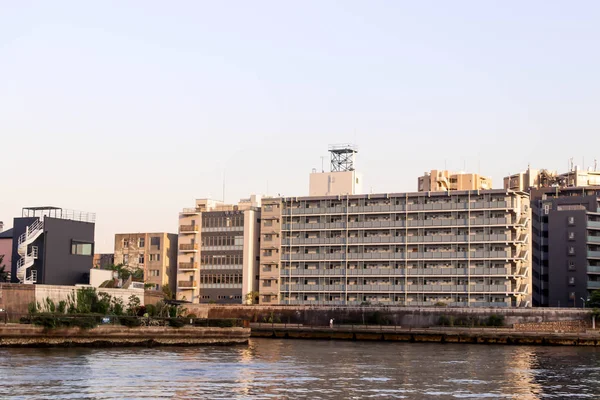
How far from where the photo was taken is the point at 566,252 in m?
171

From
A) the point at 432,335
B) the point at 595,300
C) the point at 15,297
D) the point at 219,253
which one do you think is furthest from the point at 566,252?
the point at 15,297

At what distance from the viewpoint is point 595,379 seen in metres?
76.4

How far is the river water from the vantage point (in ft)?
204

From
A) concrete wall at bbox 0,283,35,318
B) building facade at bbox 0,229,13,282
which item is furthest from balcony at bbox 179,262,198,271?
concrete wall at bbox 0,283,35,318

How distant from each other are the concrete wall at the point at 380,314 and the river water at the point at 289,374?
32045 millimetres

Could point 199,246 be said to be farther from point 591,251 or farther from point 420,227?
point 591,251

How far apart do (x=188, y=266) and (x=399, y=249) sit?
142 ft

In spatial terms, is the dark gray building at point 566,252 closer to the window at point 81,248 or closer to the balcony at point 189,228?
the balcony at point 189,228

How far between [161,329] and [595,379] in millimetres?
49673

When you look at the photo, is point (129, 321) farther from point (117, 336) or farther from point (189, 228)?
point (189, 228)

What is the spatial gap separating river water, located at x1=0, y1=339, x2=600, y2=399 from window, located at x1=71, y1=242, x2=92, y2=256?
26376 millimetres

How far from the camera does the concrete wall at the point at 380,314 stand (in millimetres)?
142250

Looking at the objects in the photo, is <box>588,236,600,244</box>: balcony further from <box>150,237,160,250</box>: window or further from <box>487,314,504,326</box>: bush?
<box>150,237,160,250</box>: window

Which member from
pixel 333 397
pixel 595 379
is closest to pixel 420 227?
pixel 595 379
